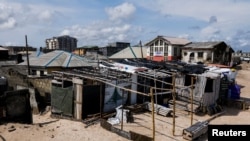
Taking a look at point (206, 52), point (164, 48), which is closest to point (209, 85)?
point (206, 52)

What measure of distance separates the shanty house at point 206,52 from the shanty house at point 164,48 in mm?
1435

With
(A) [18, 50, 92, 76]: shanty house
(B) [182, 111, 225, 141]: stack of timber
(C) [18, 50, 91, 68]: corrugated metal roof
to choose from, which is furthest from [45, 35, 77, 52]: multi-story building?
(B) [182, 111, 225, 141]: stack of timber

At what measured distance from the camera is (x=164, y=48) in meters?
44.2

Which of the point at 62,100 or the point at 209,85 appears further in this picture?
the point at 209,85

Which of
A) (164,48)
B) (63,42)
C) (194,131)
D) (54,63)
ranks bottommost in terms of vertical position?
(194,131)

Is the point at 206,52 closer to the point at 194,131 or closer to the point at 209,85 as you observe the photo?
the point at 209,85

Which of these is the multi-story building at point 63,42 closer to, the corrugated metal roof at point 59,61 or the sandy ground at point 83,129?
the corrugated metal roof at point 59,61

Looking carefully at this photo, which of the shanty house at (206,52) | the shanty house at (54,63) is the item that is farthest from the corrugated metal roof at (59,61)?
the shanty house at (206,52)

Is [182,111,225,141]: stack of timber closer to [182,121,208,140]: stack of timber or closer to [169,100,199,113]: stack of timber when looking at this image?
[182,121,208,140]: stack of timber

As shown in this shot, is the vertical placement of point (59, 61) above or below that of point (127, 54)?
below

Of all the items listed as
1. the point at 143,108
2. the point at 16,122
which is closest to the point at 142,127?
the point at 143,108

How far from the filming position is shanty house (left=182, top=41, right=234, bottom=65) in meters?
40.8

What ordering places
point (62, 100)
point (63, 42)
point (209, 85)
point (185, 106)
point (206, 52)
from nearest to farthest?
point (62, 100)
point (185, 106)
point (209, 85)
point (206, 52)
point (63, 42)

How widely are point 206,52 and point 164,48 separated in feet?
24.3
